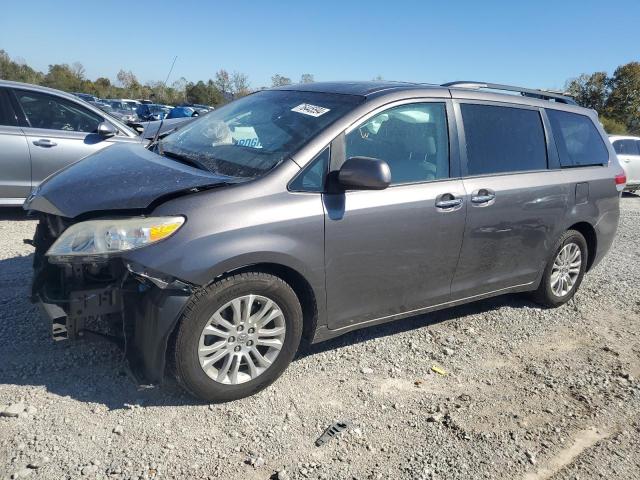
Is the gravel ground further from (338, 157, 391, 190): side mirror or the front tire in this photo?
(338, 157, 391, 190): side mirror

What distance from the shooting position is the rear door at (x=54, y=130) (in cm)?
630

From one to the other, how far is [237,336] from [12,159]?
179 inches

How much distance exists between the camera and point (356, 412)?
3195mm

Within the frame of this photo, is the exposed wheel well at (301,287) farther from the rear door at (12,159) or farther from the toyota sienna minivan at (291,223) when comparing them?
the rear door at (12,159)

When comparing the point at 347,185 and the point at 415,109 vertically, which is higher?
the point at 415,109

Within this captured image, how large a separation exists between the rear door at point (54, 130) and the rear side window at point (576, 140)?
16.7ft

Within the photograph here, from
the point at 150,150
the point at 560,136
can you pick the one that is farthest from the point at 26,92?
the point at 560,136

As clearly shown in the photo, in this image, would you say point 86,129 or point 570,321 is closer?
point 570,321

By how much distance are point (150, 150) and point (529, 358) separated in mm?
3192

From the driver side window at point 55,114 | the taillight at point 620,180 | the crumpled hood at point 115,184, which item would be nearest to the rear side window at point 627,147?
the taillight at point 620,180

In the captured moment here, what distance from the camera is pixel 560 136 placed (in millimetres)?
4746

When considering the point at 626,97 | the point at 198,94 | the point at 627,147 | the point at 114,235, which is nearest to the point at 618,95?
the point at 626,97

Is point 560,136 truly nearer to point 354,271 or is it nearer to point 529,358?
point 529,358

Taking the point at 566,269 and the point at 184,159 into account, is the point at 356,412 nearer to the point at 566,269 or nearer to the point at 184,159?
the point at 184,159
